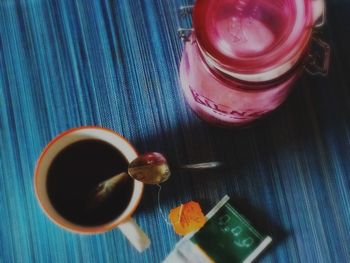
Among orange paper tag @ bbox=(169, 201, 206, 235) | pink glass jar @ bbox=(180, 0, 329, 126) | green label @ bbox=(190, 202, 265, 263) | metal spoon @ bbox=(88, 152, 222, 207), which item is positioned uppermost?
pink glass jar @ bbox=(180, 0, 329, 126)

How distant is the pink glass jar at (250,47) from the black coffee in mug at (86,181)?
13cm

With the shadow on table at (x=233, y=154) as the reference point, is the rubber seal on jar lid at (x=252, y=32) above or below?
above

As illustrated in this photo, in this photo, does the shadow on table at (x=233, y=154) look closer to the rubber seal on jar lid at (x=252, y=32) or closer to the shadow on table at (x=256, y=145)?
the shadow on table at (x=256, y=145)

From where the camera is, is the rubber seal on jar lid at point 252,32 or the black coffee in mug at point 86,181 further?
the black coffee in mug at point 86,181

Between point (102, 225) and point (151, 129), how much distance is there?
13 cm

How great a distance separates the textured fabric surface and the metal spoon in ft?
0.13

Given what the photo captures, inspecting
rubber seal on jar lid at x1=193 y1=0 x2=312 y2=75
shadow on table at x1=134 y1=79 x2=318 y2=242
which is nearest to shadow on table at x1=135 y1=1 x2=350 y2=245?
shadow on table at x1=134 y1=79 x2=318 y2=242

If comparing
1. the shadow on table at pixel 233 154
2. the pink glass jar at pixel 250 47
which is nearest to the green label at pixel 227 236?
the shadow on table at pixel 233 154

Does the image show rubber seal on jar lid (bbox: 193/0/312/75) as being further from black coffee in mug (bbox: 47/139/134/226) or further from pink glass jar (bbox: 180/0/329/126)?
black coffee in mug (bbox: 47/139/134/226)

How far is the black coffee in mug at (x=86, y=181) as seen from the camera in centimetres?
53

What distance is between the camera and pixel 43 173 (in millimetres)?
521

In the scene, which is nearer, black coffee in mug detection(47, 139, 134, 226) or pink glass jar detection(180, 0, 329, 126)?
pink glass jar detection(180, 0, 329, 126)

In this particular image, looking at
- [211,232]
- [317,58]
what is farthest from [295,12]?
[211,232]

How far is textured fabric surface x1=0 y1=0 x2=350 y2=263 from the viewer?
0.58 meters
